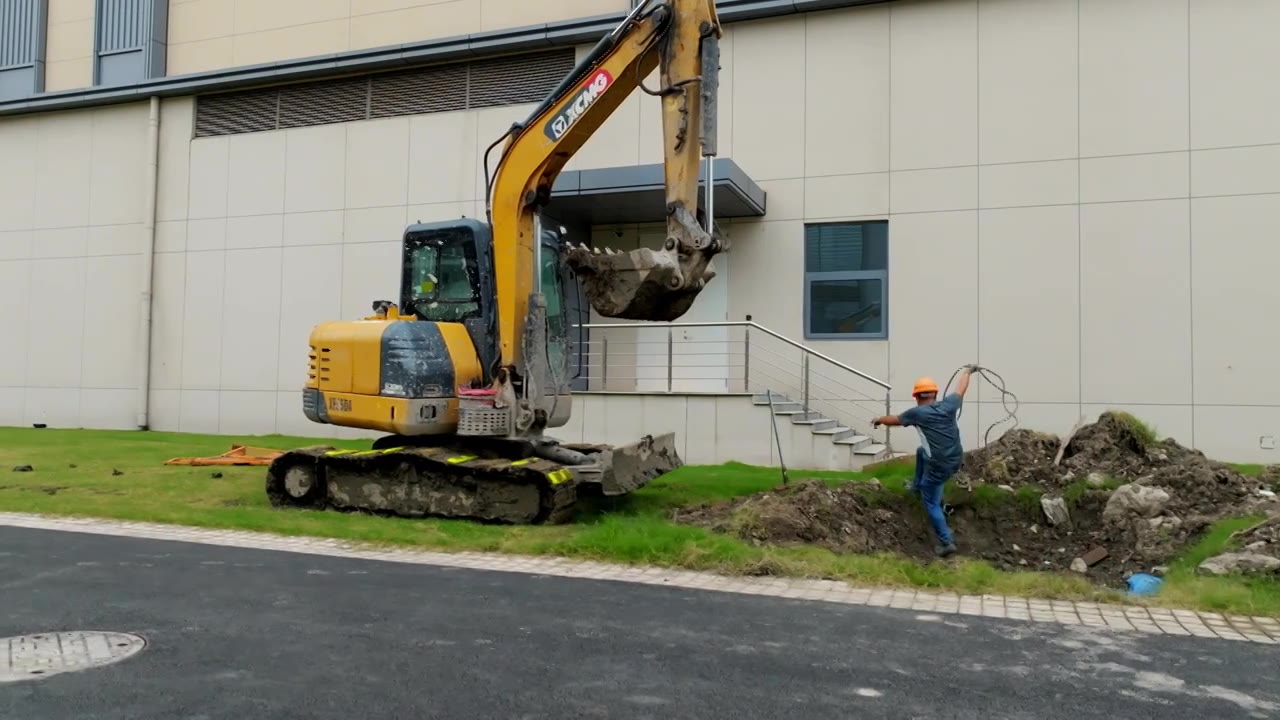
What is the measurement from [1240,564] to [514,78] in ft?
50.3

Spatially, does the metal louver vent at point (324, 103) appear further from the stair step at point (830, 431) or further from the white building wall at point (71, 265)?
the stair step at point (830, 431)

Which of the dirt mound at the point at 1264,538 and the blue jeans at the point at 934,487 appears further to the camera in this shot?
the blue jeans at the point at 934,487

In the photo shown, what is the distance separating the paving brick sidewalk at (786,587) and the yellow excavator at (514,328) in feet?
4.17

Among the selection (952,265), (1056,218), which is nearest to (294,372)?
(952,265)

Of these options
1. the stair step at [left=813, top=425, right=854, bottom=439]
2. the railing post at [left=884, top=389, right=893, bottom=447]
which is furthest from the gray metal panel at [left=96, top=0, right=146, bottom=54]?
the railing post at [left=884, top=389, right=893, bottom=447]

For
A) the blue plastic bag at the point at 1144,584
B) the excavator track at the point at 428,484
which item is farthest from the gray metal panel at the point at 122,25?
the blue plastic bag at the point at 1144,584

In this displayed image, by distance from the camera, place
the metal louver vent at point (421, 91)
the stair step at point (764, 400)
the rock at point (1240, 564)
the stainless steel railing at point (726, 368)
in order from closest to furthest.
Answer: the rock at point (1240, 564), the stair step at point (764, 400), the stainless steel railing at point (726, 368), the metal louver vent at point (421, 91)

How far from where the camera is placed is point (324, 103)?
20.2 meters

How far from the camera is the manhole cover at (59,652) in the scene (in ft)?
15.8

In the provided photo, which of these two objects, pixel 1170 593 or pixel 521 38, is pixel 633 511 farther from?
pixel 521 38

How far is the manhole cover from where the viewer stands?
4.81 m

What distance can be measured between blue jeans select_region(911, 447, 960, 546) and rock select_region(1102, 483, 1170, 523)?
1.92 m

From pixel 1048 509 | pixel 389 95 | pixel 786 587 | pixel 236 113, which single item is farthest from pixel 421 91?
pixel 786 587

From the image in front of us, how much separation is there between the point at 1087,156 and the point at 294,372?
52.5 feet
